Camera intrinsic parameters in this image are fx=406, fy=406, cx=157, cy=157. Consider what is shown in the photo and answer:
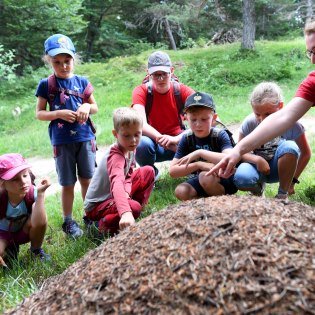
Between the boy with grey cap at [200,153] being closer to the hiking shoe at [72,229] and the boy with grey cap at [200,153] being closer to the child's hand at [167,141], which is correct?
the child's hand at [167,141]

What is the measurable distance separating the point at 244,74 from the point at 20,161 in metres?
12.0

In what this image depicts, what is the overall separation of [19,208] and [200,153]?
167 cm

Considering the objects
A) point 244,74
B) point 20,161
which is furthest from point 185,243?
point 244,74

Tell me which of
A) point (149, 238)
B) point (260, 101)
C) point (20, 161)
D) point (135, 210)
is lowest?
point (135, 210)

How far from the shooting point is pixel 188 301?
1.68 meters

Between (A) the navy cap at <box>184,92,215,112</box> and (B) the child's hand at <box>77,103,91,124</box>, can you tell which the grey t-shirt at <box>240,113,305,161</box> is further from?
(B) the child's hand at <box>77,103,91,124</box>

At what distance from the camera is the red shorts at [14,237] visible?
3584mm

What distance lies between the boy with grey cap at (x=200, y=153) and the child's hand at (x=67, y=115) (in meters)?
1.10

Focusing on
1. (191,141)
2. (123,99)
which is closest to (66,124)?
(191,141)

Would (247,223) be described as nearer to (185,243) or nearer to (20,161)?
→ (185,243)

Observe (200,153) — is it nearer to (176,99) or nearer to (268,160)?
(268,160)

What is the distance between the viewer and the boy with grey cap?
3.63 meters

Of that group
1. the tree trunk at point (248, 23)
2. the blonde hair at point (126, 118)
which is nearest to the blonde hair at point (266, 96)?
the blonde hair at point (126, 118)

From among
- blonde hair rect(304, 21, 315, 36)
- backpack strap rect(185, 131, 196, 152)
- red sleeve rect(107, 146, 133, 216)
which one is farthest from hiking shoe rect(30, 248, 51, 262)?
blonde hair rect(304, 21, 315, 36)
